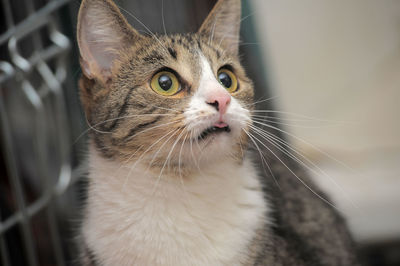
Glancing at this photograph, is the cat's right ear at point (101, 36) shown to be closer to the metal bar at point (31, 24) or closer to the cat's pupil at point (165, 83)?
the cat's pupil at point (165, 83)

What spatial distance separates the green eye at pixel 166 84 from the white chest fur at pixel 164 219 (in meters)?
0.12

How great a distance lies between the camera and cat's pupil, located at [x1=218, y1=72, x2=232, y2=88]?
56 centimetres

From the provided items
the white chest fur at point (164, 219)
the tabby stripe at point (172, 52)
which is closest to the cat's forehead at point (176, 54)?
the tabby stripe at point (172, 52)

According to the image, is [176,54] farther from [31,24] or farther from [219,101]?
[31,24]

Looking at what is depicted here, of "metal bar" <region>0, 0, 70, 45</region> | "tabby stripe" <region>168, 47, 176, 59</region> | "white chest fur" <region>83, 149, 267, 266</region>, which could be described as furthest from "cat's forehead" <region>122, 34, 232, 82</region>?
"metal bar" <region>0, 0, 70, 45</region>

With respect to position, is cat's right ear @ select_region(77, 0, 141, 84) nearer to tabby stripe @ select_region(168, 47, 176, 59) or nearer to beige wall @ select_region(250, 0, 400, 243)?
tabby stripe @ select_region(168, 47, 176, 59)

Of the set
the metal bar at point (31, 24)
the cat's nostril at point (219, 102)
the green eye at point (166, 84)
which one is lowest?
the cat's nostril at point (219, 102)

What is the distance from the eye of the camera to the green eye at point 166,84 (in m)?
0.52

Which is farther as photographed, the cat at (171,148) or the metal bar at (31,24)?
the metal bar at (31,24)

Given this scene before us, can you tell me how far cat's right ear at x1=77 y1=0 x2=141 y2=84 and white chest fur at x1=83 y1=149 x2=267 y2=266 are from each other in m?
0.15

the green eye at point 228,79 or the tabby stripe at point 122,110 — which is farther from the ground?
the green eye at point 228,79

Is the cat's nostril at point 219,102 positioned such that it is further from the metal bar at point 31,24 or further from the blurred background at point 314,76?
the metal bar at point 31,24

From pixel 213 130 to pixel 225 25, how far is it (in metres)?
0.15

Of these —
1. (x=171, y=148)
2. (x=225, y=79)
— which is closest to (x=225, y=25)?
(x=225, y=79)
